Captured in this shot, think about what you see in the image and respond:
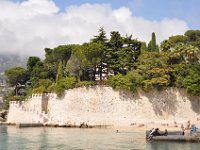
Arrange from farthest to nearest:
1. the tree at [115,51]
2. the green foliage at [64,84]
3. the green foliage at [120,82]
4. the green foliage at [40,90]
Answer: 1. the green foliage at [40,90]
2. the tree at [115,51]
3. the green foliage at [64,84]
4. the green foliage at [120,82]

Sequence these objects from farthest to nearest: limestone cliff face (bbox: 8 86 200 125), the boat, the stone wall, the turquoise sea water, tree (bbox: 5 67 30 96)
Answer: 1. tree (bbox: 5 67 30 96)
2. the stone wall
3. limestone cliff face (bbox: 8 86 200 125)
4. the boat
5. the turquoise sea water

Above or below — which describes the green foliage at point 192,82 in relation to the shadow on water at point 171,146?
above

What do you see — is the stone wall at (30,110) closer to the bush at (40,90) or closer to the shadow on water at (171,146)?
the bush at (40,90)

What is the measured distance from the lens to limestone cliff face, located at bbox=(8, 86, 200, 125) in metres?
47.2

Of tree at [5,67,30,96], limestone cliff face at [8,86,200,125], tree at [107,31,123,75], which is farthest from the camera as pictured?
tree at [5,67,30,96]

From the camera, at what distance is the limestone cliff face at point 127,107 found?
47.2 m

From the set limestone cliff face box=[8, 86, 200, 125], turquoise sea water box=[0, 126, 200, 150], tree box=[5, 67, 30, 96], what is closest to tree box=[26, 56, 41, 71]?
tree box=[5, 67, 30, 96]

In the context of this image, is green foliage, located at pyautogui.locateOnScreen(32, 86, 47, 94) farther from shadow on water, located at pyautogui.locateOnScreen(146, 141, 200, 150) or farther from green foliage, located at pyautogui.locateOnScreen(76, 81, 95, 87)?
shadow on water, located at pyautogui.locateOnScreen(146, 141, 200, 150)

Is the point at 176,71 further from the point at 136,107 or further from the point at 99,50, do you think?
the point at 99,50

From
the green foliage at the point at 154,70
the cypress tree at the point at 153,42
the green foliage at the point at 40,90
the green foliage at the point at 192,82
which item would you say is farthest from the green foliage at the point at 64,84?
the green foliage at the point at 192,82

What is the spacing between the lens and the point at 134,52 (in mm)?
53562

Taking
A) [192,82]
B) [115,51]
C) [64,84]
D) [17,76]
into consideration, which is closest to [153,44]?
[115,51]

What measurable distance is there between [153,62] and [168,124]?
25.3 feet

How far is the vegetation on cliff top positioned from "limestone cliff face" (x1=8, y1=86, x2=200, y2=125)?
41.0 inches
